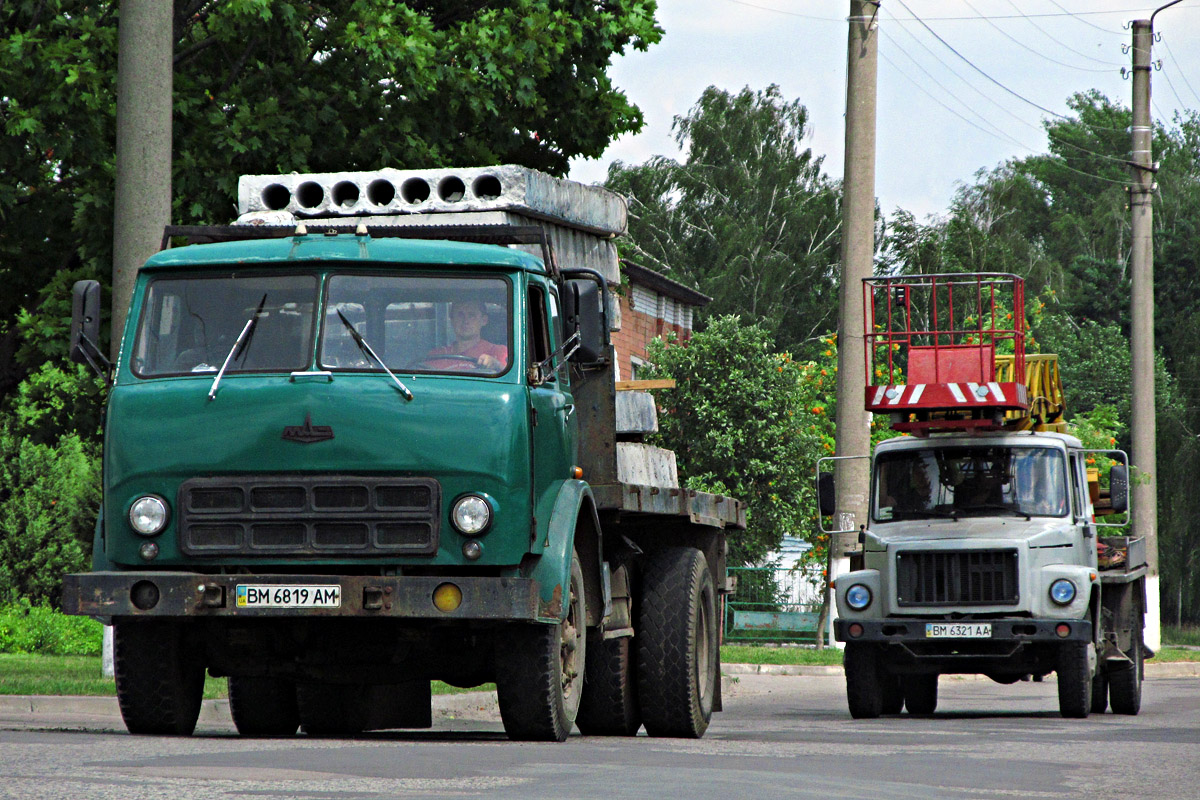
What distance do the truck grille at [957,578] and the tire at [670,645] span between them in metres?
4.47

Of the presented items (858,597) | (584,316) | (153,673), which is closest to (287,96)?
(858,597)

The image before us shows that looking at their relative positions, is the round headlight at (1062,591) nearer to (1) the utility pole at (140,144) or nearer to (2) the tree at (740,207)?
(1) the utility pole at (140,144)

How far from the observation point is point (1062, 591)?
50.4 ft

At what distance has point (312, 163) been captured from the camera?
59.8 feet

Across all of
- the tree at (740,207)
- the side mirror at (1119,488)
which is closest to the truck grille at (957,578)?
the side mirror at (1119,488)

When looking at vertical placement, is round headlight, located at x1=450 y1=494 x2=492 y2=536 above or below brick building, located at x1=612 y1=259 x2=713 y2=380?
below

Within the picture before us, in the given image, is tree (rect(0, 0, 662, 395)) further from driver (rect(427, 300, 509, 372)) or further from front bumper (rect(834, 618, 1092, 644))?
driver (rect(427, 300, 509, 372))

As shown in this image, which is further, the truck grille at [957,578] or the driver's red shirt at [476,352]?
the truck grille at [957,578]

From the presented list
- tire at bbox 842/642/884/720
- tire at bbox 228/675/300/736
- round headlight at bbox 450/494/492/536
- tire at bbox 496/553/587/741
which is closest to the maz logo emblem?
round headlight at bbox 450/494/492/536

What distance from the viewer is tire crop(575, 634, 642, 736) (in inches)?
436

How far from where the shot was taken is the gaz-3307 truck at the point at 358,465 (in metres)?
9.06

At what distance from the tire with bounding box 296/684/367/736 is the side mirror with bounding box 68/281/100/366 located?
2937 millimetres

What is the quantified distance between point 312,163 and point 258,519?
31.5 ft

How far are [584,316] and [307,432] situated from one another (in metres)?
1.60
